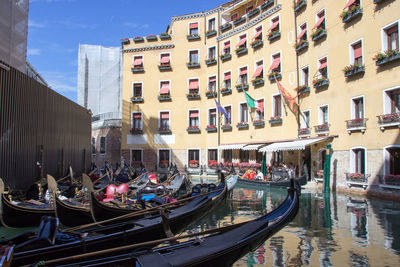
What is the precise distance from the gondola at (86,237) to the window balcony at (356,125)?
24.8 feet

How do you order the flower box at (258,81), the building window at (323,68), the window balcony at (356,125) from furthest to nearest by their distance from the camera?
the flower box at (258,81) < the building window at (323,68) < the window balcony at (356,125)

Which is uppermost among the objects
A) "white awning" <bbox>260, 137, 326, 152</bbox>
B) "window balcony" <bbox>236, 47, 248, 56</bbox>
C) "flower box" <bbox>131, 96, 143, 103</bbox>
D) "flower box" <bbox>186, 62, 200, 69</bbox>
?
"window balcony" <bbox>236, 47, 248, 56</bbox>

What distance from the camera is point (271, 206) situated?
9.81 metres

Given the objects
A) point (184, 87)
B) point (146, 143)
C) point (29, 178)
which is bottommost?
point (29, 178)

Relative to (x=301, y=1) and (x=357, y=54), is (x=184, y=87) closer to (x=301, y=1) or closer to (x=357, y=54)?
(x=301, y=1)

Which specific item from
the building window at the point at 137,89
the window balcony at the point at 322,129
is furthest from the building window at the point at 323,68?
the building window at the point at 137,89

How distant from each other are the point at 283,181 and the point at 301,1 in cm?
776

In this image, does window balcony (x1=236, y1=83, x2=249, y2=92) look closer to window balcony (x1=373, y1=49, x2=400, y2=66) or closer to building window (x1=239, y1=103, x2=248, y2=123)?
building window (x1=239, y1=103, x2=248, y2=123)

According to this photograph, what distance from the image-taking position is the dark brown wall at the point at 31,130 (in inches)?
352

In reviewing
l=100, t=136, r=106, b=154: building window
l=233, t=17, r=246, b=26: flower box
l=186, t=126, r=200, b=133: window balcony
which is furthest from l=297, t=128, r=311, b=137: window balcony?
l=100, t=136, r=106, b=154: building window

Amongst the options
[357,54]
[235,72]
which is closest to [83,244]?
[357,54]

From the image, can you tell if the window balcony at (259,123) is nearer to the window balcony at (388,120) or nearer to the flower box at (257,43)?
the flower box at (257,43)

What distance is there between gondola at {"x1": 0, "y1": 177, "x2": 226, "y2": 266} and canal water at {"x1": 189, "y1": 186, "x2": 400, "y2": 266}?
125cm

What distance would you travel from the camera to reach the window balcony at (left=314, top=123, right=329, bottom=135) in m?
12.9
